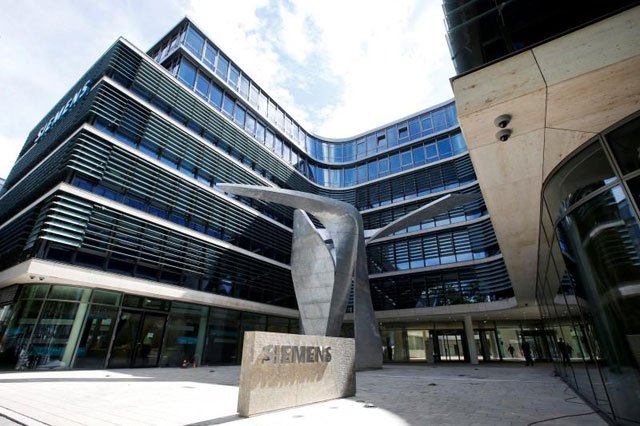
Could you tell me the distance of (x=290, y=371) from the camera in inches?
253

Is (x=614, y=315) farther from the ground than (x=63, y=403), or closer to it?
farther from the ground

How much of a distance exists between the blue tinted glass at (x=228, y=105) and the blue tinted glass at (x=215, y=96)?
0.40 metres

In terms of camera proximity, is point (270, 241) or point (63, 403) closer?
point (63, 403)

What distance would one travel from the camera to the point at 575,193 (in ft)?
15.5

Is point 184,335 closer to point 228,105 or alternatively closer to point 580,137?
point 228,105

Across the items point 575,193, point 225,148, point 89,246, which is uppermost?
point 225,148

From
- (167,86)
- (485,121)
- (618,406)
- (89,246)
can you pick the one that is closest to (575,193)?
(485,121)

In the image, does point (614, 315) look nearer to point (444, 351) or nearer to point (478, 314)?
point (478, 314)

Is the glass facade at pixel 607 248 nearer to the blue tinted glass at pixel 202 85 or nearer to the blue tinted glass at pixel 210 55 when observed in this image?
the blue tinted glass at pixel 202 85

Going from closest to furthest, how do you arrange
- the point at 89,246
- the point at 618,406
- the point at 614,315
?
1. the point at 614,315
2. the point at 618,406
3. the point at 89,246

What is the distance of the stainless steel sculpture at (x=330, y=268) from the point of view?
1587 cm

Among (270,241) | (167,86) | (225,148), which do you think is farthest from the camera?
(270,241)

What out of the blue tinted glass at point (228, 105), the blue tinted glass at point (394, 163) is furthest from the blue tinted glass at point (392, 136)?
the blue tinted glass at point (228, 105)

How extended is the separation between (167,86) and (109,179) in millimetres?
7213
